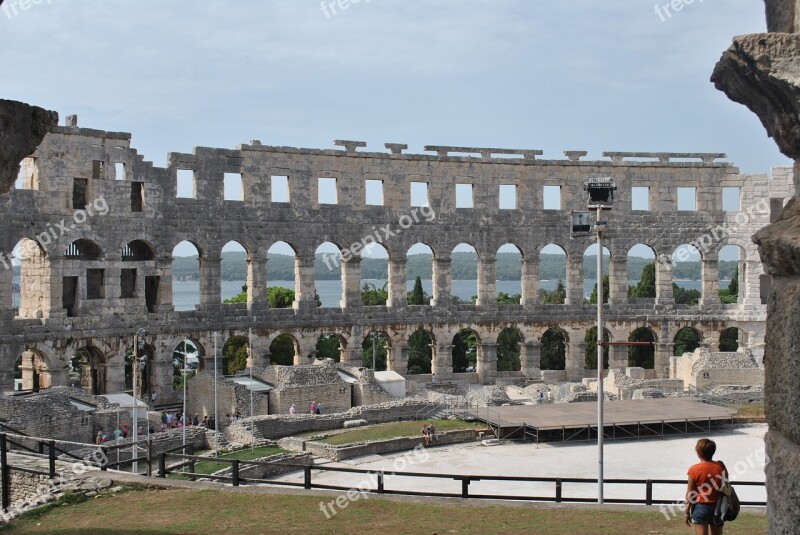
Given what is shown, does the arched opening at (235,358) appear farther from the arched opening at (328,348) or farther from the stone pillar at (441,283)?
the stone pillar at (441,283)

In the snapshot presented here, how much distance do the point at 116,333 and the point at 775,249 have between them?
3218 centimetres

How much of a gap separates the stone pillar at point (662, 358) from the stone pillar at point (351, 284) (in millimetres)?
13867

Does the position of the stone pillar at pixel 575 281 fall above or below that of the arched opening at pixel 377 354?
above

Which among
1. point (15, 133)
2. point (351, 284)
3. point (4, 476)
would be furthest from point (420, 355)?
point (15, 133)

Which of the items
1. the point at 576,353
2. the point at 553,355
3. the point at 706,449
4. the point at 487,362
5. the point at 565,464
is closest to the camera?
the point at 706,449

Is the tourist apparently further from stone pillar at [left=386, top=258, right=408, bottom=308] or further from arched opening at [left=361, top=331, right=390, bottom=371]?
arched opening at [left=361, top=331, right=390, bottom=371]

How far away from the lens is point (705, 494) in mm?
8219

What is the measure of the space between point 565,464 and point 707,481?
17133 millimetres

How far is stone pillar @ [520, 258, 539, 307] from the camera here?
41906 millimetres

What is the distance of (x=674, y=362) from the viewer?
132 feet

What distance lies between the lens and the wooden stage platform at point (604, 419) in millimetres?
28562

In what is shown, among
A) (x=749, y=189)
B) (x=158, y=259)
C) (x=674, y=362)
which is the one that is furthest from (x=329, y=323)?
(x=749, y=189)

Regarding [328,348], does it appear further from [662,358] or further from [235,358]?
[662,358]

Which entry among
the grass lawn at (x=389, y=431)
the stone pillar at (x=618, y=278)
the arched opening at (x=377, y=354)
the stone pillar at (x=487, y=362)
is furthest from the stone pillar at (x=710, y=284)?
the arched opening at (x=377, y=354)
